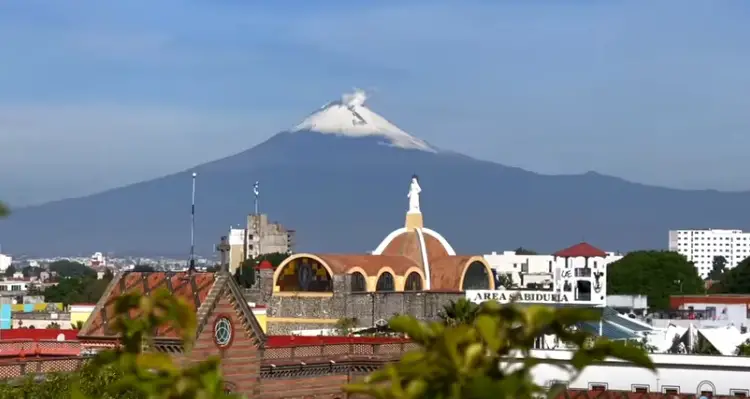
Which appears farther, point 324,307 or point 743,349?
point 324,307

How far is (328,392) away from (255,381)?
4.87 metres

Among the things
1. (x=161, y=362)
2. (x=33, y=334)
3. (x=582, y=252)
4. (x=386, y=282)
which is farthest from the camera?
(x=386, y=282)

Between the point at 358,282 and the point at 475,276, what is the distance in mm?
9632

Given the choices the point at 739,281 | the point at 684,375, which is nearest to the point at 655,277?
the point at 739,281

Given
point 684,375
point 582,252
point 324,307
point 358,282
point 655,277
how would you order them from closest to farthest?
point 684,375 < point 324,307 < point 358,282 < point 582,252 < point 655,277

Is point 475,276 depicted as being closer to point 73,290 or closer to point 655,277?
point 655,277

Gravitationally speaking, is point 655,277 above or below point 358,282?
above

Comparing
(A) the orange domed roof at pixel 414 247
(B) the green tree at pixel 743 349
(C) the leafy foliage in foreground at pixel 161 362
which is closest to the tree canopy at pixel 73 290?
(A) the orange domed roof at pixel 414 247

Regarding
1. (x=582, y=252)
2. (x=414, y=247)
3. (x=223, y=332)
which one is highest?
(x=414, y=247)

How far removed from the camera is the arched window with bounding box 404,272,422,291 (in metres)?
87.4

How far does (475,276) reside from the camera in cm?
9075

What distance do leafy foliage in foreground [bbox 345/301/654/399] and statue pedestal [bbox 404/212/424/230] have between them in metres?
89.8

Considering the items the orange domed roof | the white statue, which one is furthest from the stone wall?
the white statue

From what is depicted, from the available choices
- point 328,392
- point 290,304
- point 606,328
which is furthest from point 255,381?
point 290,304
